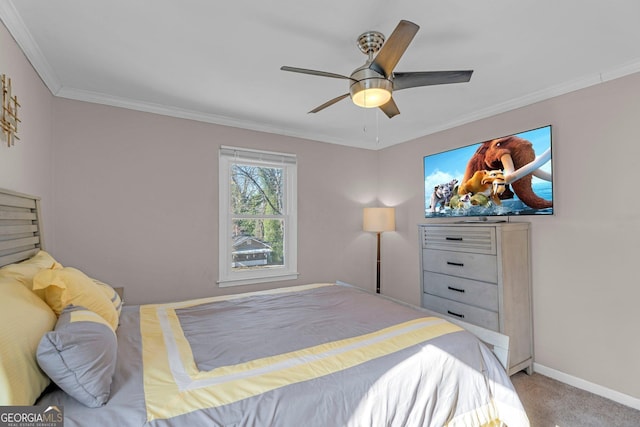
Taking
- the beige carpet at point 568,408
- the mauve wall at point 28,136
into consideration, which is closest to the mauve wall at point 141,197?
the mauve wall at point 28,136

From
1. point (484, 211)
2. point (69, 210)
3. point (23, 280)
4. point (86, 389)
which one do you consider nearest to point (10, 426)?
point (86, 389)

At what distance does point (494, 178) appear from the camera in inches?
117

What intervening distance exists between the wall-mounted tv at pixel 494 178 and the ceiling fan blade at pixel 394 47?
72.2 inches

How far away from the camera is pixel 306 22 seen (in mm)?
1743

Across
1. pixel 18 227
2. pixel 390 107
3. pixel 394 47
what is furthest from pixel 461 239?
pixel 18 227

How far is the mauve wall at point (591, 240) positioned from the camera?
7.23 ft

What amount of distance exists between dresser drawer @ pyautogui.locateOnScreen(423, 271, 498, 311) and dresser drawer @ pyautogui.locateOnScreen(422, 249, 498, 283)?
5cm

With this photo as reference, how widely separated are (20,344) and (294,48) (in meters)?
1.98

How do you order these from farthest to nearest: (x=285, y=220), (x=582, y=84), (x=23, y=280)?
(x=285, y=220) < (x=582, y=84) < (x=23, y=280)

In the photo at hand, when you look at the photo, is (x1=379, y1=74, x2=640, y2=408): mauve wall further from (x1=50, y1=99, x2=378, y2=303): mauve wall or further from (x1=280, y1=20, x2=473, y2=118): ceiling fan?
(x1=50, y1=99, x2=378, y2=303): mauve wall

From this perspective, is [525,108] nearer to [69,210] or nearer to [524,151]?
[524,151]

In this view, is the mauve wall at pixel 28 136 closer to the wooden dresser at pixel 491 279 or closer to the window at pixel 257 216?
the window at pixel 257 216

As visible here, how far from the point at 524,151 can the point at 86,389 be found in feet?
11.0

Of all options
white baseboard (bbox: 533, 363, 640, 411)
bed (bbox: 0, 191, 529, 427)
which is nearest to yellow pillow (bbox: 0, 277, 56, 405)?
bed (bbox: 0, 191, 529, 427)
